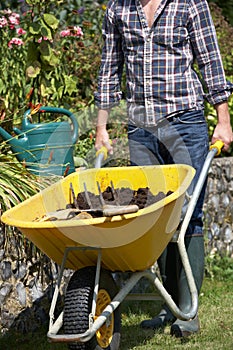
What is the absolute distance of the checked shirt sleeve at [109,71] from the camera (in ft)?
13.1

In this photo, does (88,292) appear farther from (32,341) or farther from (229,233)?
(229,233)

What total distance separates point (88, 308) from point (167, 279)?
1.09m

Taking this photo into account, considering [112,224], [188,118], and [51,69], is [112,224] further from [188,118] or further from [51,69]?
[51,69]

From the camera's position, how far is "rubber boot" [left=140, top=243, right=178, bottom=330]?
4082mm

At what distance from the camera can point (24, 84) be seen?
5.33 meters

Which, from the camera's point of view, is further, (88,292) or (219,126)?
(219,126)

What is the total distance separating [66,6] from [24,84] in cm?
154

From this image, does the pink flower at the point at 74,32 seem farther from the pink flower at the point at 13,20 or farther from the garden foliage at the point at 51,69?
the pink flower at the point at 13,20

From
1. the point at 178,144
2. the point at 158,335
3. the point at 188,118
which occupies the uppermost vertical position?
the point at 188,118

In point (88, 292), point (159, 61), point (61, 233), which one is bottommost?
point (88, 292)

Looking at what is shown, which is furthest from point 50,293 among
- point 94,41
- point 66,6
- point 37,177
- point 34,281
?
point 66,6

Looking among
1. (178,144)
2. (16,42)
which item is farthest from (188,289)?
(16,42)

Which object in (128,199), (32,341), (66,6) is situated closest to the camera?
(128,199)

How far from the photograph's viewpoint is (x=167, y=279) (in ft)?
13.5
